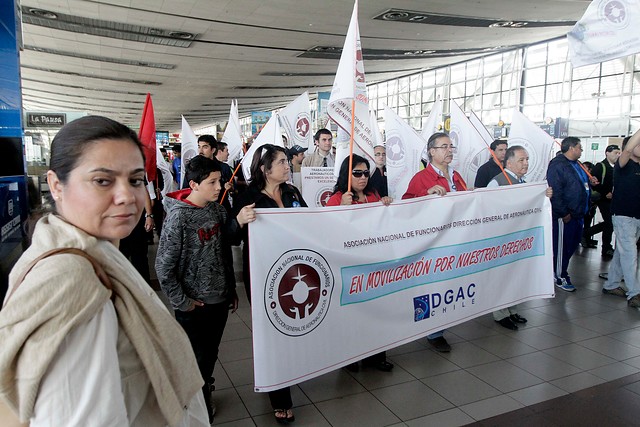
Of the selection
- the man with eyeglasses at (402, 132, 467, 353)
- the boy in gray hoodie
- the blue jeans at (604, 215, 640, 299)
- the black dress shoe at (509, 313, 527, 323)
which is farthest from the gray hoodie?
the blue jeans at (604, 215, 640, 299)

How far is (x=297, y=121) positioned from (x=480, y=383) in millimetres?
5116

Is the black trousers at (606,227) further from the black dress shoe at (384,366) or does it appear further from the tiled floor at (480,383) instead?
the black dress shoe at (384,366)

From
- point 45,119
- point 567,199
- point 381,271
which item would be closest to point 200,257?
point 381,271

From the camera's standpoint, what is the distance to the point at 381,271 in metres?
3.17

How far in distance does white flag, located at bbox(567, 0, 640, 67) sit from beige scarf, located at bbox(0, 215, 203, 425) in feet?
11.5

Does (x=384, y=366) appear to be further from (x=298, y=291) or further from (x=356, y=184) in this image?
(x=356, y=184)

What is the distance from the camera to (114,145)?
103cm

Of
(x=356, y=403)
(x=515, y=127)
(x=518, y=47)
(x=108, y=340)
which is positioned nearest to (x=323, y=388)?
(x=356, y=403)

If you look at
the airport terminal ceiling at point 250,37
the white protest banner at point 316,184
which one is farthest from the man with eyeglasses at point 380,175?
the airport terminal ceiling at point 250,37

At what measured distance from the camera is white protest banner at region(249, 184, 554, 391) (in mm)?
2680

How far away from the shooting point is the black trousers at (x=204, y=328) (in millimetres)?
2727

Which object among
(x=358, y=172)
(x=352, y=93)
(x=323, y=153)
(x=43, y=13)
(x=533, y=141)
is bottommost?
(x=358, y=172)

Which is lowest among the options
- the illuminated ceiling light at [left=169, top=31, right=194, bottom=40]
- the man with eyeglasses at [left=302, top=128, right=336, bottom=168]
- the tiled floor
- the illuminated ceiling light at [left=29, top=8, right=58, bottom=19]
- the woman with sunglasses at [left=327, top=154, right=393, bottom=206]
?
the tiled floor

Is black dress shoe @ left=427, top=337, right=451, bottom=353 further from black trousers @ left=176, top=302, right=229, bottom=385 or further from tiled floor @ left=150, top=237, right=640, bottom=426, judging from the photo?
black trousers @ left=176, top=302, right=229, bottom=385
